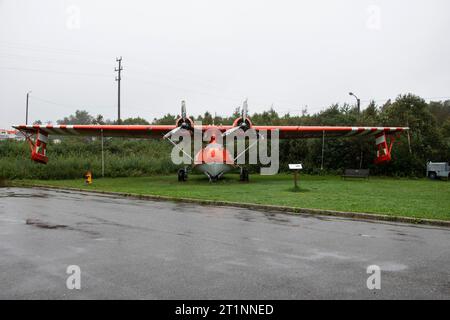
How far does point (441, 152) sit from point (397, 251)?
24529 millimetres

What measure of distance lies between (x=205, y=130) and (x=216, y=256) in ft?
62.3

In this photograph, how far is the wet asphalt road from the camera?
15.8ft

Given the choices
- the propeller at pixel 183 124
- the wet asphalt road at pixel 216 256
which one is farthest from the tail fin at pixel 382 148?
the wet asphalt road at pixel 216 256

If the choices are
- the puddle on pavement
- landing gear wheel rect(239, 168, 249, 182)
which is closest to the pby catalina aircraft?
landing gear wheel rect(239, 168, 249, 182)

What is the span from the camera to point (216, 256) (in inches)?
254

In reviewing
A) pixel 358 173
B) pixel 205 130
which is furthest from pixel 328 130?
pixel 205 130

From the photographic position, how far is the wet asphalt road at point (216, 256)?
482 cm

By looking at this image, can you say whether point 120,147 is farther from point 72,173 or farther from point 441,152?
point 441,152

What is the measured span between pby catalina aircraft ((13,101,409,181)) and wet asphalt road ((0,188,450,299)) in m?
12.4

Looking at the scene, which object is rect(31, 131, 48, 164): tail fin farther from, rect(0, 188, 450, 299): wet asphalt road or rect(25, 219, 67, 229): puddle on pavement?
rect(25, 219, 67, 229): puddle on pavement

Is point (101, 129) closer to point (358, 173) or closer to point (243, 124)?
point (243, 124)

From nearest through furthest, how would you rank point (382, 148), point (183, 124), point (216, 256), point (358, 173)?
point (216, 256) < point (183, 124) < point (358, 173) < point (382, 148)

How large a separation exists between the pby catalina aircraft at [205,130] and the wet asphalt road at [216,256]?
1241 cm
